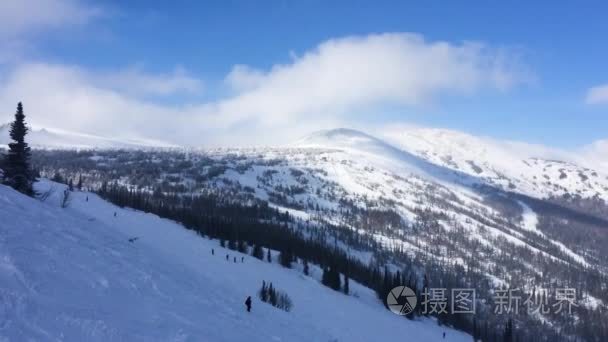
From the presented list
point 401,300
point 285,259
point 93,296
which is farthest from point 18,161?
point 401,300

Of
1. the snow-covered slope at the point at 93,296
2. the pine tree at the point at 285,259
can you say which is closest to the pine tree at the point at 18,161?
the snow-covered slope at the point at 93,296

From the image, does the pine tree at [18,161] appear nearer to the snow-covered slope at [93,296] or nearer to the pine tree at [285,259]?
the snow-covered slope at [93,296]

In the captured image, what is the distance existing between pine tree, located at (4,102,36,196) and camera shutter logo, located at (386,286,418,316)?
83.7 meters

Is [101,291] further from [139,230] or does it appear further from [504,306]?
[504,306]

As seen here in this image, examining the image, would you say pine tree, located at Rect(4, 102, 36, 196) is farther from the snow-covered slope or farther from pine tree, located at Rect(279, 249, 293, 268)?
pine tree, located at Rect(279, 249, 293, 268)

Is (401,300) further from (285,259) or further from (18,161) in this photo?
(18,161)

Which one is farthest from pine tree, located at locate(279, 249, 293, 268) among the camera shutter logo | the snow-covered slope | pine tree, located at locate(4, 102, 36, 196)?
the snow-covered slope

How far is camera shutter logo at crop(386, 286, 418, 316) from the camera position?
10125 cm

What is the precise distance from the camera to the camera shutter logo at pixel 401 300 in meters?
101

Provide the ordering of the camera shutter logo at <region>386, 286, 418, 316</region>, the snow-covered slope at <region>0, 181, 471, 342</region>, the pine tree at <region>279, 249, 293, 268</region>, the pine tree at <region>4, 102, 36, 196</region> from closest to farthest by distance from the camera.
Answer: the snow-covered slope at <region>0, 181, 471, 342</region> → the pine tree at <region>4, 102, 36, 196</region> → the camera shutter logo at <region>386, 286, 418, 316</region> → the pine tree at <region>279, 249, 293, 268</region>

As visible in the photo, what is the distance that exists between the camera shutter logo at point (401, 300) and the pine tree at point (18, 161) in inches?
3297

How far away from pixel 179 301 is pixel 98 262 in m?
5.33

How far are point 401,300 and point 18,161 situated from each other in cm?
9288

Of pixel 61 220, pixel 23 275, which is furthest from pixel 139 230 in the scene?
pixel 23 275
